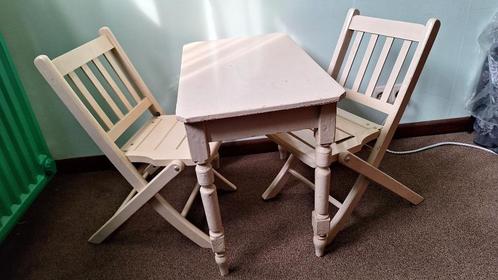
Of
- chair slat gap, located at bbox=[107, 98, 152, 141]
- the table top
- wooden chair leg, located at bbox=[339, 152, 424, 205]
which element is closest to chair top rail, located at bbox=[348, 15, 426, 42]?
the table top

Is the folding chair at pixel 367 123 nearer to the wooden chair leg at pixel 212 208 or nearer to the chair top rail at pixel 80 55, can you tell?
the wooden chair leg at pixel 212 208

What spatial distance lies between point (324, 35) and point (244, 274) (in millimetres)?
1054

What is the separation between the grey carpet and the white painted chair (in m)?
0.11

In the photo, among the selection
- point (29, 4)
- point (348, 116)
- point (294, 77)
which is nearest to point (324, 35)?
point (348, 116)

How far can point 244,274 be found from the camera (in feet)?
3.76

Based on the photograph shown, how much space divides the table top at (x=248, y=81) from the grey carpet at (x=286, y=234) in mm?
609

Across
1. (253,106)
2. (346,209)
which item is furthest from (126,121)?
(346,209)

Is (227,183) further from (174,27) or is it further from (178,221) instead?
(174,27)

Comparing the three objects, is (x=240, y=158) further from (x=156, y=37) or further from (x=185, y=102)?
(x=185, y=102)

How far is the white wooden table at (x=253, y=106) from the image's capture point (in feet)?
2.75

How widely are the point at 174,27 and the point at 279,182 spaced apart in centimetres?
79

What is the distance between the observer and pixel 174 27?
148cm

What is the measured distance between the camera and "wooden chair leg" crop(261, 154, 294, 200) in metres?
1.44

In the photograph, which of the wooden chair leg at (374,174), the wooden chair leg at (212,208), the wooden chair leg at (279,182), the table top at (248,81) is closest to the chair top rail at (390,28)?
the table top at (248,81)
